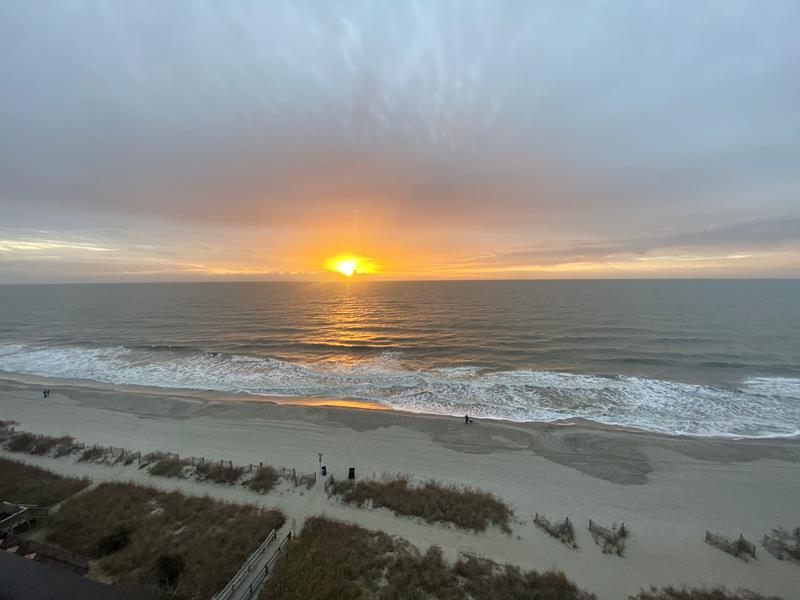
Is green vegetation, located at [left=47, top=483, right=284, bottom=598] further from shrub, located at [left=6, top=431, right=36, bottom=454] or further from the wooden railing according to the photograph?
shrub, located at [left=6, top=431, right=36, bottom=454]

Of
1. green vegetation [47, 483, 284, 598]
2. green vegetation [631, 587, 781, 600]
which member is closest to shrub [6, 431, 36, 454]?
green vegetation [47, 483, 284, 598]

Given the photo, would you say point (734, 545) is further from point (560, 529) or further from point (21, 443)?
point (21, 443)

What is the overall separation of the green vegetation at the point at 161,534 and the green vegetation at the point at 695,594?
14079mm

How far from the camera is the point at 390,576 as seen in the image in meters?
11.4

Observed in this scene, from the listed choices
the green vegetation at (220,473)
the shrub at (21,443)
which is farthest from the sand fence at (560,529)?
the shrub at (21,443)

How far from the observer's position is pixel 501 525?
14188mm

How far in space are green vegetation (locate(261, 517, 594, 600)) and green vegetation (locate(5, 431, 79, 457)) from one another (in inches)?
711

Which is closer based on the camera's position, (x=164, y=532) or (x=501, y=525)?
(x=164, y=532)

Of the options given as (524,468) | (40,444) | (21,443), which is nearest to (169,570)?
(40,444)

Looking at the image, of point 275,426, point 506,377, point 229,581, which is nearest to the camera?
point 229,581

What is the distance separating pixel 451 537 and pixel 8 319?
110552mm

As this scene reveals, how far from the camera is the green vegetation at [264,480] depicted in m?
16.4

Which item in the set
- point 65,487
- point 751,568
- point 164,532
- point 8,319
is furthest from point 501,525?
point 8,319

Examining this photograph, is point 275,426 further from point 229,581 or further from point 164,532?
point 229,581
